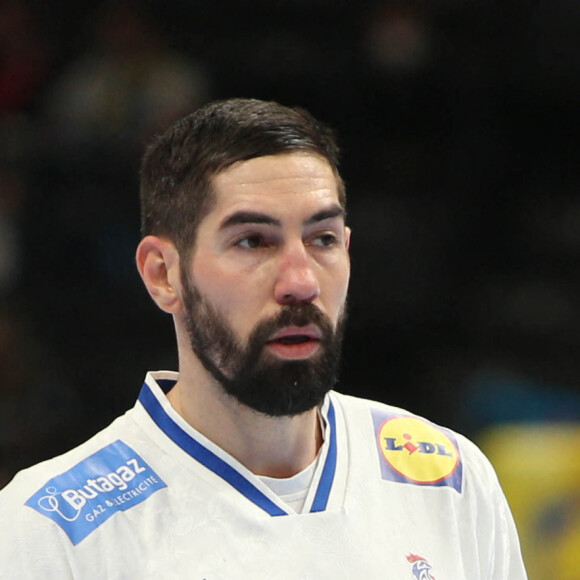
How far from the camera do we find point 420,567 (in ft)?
7.99

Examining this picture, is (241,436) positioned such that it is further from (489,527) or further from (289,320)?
(489,527)

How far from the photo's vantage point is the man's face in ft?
7.63

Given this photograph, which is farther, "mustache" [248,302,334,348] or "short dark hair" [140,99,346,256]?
"short dark hair" [140,99,346,256]

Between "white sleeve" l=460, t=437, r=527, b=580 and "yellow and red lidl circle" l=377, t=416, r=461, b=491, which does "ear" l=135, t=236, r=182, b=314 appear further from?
"white sleeve" l=460, t=437, r=527, b=580

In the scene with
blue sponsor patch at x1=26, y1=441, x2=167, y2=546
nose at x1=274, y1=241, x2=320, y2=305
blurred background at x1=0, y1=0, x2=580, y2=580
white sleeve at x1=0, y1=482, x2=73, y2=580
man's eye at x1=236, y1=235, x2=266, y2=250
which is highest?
blurred background at x1=0, y1=0, x2=580, y2=580

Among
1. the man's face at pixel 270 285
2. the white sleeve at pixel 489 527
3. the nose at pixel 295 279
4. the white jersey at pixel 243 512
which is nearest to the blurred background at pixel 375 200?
the white sleeve at pixel 489 527

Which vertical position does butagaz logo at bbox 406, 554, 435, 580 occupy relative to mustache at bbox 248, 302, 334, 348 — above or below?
below

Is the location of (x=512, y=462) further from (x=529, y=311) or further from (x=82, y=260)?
(x=82, y=260)

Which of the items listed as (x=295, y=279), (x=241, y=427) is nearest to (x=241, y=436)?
(x=241, y=427)

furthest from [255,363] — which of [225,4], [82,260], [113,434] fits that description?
[225,4]

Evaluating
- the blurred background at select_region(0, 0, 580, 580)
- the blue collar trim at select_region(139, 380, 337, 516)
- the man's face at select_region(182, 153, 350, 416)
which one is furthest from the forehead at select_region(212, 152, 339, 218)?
the blurred background at select_region(0, 0, 580, 580)

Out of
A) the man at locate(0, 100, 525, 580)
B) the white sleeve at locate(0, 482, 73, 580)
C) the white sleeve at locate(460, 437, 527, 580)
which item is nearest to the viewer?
the white sleeve at locate(0, 482, 73, 580)

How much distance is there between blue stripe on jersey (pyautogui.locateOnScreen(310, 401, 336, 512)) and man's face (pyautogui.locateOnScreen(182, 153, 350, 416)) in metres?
0.24

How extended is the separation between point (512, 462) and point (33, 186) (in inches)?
105
